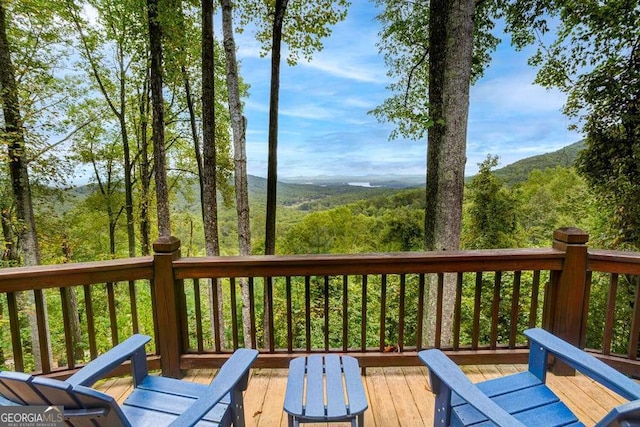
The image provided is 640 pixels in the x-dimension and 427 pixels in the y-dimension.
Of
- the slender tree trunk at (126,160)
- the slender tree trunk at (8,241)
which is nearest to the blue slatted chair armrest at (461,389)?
the slender tree trunk at (8,241)

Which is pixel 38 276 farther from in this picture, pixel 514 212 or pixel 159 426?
pixel 514 212

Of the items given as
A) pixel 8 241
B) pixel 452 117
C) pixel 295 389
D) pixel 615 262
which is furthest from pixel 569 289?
pixel 8 241

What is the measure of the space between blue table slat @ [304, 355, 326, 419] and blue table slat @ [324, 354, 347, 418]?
0.03 meters

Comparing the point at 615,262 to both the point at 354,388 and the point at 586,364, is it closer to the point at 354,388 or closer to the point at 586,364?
the point at 586,364

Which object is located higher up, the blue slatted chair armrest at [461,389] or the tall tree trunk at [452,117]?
the tall tree trunk at [452,117]

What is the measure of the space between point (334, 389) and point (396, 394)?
897mm

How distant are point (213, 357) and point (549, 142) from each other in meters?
11.8

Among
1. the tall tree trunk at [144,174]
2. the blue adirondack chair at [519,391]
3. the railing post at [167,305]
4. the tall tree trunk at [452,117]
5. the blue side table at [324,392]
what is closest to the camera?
the blue adirondack chair at [519,391]

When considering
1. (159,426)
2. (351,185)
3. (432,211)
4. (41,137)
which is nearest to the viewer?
(159,426)

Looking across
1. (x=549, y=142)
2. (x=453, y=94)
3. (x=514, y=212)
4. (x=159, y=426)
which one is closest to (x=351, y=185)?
(x=514, y=212)

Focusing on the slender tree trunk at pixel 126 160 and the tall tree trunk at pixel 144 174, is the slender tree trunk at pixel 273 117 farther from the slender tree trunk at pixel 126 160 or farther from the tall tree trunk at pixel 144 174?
the slender tree trunk at pixel 126 160

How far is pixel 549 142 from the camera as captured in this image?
33.1 feet

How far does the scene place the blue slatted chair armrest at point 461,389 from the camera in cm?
104

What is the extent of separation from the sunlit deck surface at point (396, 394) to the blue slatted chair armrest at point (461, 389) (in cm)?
61
